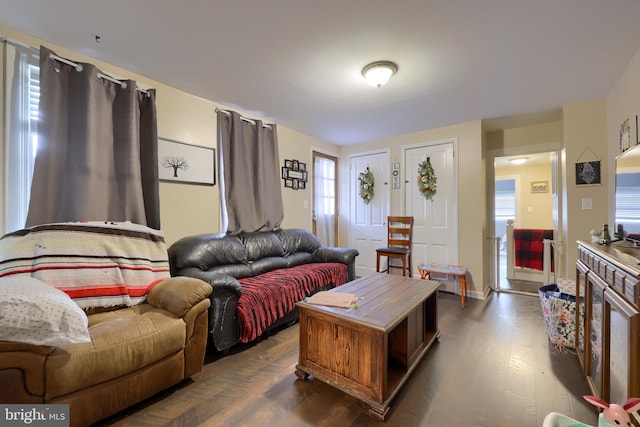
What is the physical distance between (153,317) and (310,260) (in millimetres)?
2120

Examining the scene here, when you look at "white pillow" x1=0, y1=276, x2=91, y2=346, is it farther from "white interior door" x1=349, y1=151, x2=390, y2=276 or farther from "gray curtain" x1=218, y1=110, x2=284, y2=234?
"white interior door" x1=349, y1=151, x2=390, y2=276

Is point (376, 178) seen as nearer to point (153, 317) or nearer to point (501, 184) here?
point (153, 317)

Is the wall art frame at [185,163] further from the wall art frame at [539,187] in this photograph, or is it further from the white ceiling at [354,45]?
the wall art frame at [539,187]

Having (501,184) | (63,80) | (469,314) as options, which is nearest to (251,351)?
(469,314)

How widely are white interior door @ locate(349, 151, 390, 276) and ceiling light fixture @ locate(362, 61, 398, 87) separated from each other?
2225mm

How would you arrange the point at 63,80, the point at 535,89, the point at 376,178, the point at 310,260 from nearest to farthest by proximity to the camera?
the point at 63,80 < the point at 535,89 < the point at 310,260 < the point at 376,178

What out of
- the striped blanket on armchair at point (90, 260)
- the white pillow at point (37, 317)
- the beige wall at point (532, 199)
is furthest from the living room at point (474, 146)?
the beige wall at point (532, 199)

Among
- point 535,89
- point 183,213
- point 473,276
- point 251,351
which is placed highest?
point 535,89

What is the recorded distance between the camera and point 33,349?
3.89 ft

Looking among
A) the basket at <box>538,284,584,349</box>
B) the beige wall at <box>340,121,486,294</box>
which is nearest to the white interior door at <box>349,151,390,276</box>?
the beige wall at <box>340,121,486,294</box>

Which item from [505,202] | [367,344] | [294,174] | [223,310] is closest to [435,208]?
[294,174]

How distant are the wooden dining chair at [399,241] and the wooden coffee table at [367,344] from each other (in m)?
1.59

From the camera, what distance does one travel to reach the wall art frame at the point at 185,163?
2.59 meters

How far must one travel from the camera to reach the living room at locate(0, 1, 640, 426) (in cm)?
255
